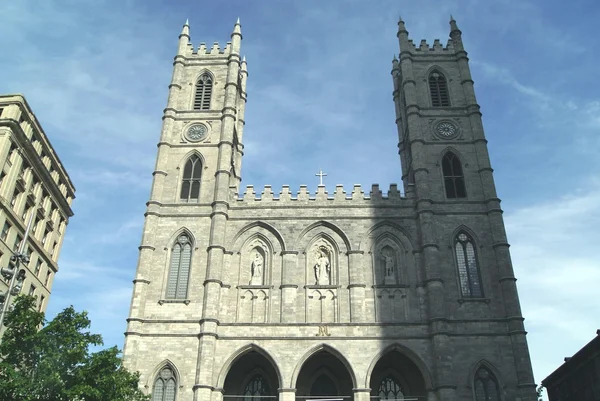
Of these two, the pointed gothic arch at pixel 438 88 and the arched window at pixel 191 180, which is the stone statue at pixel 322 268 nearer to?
the arched window at pixel 191 180

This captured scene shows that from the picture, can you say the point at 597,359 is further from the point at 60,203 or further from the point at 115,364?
the point at 60,203

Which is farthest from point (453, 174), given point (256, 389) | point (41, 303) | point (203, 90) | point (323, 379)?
point (41, 303)

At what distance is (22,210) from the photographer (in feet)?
112

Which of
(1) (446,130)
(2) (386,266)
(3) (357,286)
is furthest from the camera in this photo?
(1) (446,130)

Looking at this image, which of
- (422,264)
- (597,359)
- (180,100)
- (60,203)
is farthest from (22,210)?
(597,359)

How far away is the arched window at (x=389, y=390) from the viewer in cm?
3055

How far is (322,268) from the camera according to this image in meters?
32.5

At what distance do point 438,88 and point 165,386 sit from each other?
2639 cm

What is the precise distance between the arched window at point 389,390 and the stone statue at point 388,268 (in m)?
5.32

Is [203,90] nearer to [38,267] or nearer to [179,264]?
[179,264]

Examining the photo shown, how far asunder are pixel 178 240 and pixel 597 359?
23907 millimetres

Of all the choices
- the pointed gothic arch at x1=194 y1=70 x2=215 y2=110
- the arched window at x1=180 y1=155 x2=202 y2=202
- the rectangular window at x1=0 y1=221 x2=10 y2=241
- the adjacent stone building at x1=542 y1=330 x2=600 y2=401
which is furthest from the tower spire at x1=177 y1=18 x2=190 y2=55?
the adjacent stone building at x1=542 y1=330 x2=600 y2=401

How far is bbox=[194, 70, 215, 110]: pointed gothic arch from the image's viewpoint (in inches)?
1549

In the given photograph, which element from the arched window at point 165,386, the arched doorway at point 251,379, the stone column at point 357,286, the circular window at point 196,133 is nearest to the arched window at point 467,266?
→ the stone column at point 357,286
